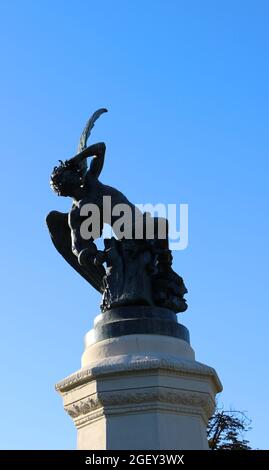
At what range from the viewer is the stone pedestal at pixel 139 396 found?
27.2 feet

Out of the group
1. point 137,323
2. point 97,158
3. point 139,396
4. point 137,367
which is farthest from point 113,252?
point 139,396

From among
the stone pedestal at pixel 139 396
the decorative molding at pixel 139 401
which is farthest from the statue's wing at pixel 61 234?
the decorative molding at pixel 139 401

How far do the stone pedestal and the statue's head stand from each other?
226 cm

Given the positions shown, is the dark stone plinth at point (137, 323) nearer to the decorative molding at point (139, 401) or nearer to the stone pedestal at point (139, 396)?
the stone pedestal at point (139, 396)

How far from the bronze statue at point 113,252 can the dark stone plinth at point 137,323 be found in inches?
5.3

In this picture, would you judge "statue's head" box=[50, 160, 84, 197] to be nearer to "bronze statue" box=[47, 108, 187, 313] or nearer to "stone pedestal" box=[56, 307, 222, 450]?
"bronze statue" box=[47, 108, 187, 313]

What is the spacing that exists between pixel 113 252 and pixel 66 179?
1.21 metres

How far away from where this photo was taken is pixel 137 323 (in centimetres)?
897

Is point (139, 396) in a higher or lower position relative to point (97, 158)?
lower

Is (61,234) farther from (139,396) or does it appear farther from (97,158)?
(139,396)

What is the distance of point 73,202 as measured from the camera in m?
10.1

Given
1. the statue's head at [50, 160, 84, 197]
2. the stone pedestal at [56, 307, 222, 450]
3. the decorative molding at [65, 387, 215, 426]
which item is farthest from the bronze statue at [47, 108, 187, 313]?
the decorative molding at [65, 387, 215, 426]

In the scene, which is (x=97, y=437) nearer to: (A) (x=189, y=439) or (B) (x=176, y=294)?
(A) (x=189, y=439)
